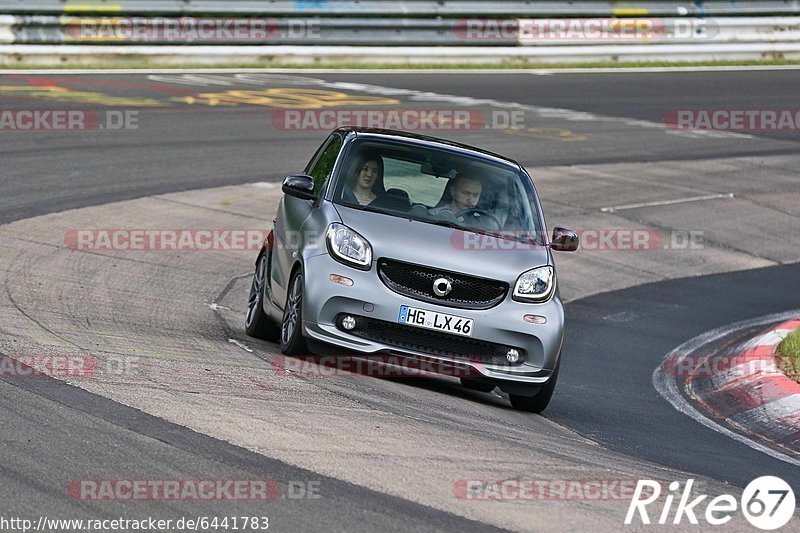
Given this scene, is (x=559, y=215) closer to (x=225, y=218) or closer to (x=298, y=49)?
(x=225, y=218)

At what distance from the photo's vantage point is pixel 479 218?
9477 millimetres

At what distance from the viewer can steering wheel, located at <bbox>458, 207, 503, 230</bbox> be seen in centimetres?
941

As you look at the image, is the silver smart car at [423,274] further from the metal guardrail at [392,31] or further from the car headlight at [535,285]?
the metal guardrail at [392,31]

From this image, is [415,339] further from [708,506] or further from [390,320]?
[708,506]

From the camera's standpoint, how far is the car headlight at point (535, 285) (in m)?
8.84

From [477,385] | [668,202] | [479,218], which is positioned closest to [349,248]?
[479,218]

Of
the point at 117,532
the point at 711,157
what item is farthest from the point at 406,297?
the point at 711,157

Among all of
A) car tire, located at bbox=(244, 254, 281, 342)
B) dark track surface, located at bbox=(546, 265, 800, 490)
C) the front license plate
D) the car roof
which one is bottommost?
dark track surface, located at bbox=(546, 265, 800, 490)

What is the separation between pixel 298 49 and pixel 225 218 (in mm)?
12011

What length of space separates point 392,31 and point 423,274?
1946 centimetres

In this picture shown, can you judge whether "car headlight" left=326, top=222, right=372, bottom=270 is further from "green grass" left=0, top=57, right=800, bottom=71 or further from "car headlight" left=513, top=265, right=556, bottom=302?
"green grass" left=0, top=57, right=800, bottom=71

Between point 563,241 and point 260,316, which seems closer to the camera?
point 563,241

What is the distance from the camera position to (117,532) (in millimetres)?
5180

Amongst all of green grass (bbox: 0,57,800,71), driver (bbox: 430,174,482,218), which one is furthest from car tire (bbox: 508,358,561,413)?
green grass (bbox: 0,57,800,71)
